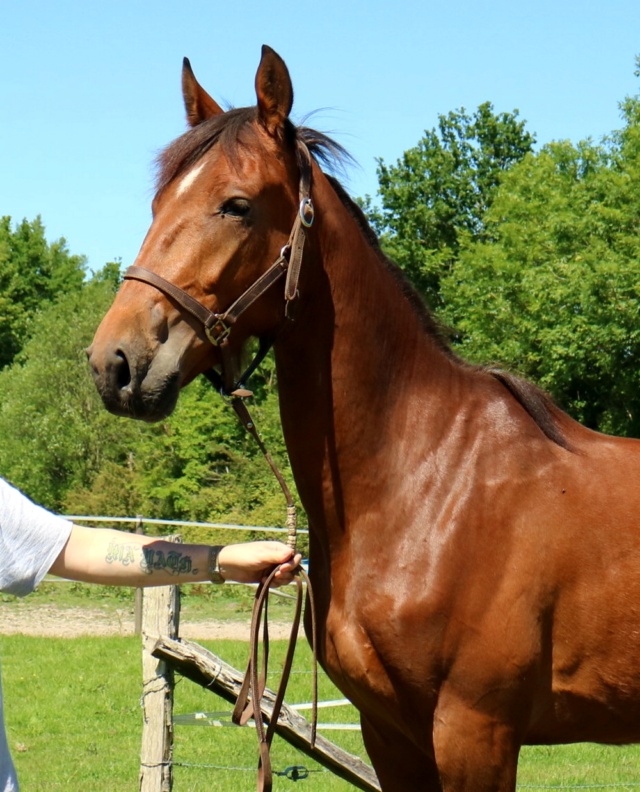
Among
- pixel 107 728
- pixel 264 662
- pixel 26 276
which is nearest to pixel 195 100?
pixel 264 662

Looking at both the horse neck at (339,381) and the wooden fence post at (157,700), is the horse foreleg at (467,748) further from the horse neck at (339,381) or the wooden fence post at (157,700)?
the wooden fence post at (157,700)

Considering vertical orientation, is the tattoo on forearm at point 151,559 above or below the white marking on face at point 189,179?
below

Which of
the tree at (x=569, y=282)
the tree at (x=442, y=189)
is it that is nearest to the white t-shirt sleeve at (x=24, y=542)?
the tree at (x=569, y=282)

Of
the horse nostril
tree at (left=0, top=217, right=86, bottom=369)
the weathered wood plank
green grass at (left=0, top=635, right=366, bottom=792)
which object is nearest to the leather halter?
the horse nostril

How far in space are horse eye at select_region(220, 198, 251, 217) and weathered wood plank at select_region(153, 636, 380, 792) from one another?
279 centimetres

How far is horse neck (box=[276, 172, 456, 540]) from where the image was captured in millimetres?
3080

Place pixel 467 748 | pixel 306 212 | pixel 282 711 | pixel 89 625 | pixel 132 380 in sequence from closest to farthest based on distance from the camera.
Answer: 1. pixel 132 380
2. pixel 467 748
3. pixel 306 212
4. pixel 282 711
5. pixel 89 625

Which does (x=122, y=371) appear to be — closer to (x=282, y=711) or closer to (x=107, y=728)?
(x=282, y=711)

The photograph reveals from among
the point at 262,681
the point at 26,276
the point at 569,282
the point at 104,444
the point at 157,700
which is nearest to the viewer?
the point at 262,681

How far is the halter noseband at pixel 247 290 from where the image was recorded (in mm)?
2811

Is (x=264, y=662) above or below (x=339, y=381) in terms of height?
below

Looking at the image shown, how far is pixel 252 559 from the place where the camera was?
2.79 metres

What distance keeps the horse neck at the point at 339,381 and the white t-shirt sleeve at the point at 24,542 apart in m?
0.83

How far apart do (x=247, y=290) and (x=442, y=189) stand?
1510 inches
